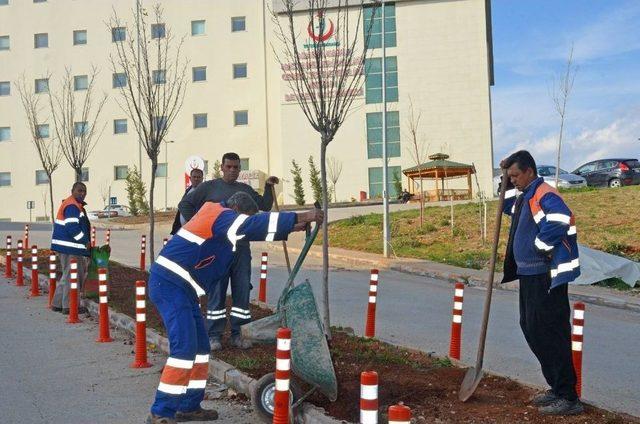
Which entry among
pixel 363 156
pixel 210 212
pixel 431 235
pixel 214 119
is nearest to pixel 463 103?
pixel 363 156

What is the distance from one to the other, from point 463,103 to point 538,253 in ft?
160

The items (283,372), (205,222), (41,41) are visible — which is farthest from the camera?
(41,41)

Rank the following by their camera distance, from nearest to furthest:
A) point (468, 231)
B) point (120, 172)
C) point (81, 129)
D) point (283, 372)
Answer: point (283, 372)
point (468, 231)
point (81, 129)
point (120, 172)

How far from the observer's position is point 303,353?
19.0ft

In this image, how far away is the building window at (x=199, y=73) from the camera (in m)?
57.8

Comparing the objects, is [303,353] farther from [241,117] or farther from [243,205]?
[241,117]

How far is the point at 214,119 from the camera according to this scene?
57.4 m

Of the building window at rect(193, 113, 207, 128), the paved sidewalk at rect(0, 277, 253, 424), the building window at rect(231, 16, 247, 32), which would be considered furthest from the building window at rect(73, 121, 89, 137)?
the building window at rect(231, 16, 247, 32)

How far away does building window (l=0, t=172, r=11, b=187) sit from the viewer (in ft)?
199

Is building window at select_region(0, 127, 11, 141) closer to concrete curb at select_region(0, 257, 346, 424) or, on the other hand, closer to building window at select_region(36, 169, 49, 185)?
building window at select_region(36, 169, 49, 185)

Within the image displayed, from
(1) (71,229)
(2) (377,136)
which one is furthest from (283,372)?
(2) (377,136)

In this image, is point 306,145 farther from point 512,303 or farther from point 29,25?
point 512,303

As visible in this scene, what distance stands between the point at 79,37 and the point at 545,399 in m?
59.9

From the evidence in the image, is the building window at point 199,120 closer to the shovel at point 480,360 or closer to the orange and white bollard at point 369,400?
the shovel at point 480,360
